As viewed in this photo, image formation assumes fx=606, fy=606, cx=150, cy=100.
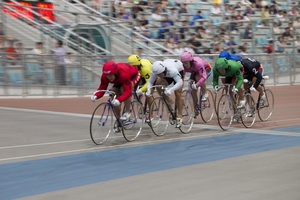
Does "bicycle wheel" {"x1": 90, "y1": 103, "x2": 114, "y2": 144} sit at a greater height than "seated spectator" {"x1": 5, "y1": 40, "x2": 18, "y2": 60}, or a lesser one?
lesser

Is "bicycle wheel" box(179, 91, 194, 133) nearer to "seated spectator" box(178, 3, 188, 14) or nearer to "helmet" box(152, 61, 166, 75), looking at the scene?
"helmet" box(152, 61, 166, 75)

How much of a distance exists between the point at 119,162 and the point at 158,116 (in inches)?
116

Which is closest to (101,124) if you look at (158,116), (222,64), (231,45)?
(158,116)

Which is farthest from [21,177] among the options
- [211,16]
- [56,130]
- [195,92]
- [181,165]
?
[211,16]

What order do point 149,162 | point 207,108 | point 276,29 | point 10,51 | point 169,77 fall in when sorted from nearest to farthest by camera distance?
point 149,162 < point 169,77 < point 207,108 < point 10,51 < point 276,29

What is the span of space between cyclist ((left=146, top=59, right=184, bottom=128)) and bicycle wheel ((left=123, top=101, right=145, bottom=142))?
400mm

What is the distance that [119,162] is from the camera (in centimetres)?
914

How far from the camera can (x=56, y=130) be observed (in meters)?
12.7

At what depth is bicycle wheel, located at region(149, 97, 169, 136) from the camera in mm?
11885

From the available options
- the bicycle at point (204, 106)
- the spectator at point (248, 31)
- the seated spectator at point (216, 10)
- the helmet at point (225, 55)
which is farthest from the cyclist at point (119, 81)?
the seated spectator at point (216, 10)

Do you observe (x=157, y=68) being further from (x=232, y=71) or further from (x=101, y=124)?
(x=232, y=71)

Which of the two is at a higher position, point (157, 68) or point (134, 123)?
point (157, 68)

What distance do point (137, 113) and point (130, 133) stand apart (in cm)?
40

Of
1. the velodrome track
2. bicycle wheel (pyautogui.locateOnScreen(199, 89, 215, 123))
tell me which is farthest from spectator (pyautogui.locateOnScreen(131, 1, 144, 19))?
bicycle wheel (pyautogui.locateOnScreen(199, 89, 215, 123))
